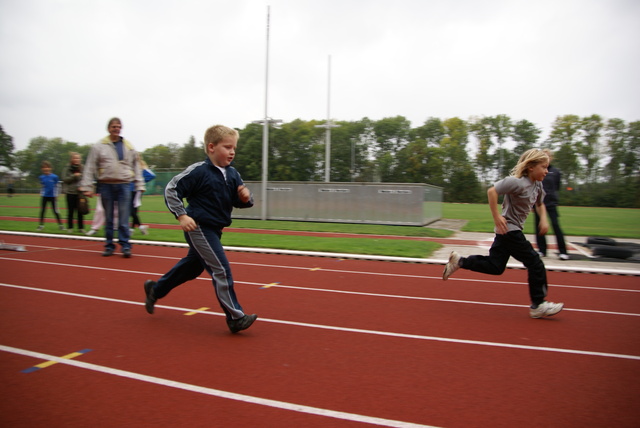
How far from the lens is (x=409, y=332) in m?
4.18

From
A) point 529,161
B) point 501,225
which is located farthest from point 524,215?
point 529,161

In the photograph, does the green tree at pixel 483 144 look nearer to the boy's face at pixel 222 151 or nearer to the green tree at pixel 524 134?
the green tree at pixel 524 134

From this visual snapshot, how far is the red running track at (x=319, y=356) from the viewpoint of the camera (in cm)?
261

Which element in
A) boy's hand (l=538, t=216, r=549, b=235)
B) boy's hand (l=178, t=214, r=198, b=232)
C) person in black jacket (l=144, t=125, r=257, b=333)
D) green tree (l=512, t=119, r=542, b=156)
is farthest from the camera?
green tree (l=512, t=119, r=542, b=156)

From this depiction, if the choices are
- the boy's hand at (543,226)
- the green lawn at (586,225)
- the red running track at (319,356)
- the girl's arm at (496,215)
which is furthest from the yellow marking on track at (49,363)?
the green lawn at (586,225)

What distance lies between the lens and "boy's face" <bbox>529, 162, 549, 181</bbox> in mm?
A: 4594

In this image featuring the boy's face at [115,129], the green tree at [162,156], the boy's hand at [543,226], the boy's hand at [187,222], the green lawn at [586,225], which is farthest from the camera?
the green tree at [162,156]

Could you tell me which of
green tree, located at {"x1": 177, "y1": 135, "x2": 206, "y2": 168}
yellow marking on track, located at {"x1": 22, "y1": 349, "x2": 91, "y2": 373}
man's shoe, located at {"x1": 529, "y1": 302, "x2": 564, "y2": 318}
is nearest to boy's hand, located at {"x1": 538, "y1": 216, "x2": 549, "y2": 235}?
man's shoe, located at {"x1": 529, "y1": 302, "x2": 564, "y2": 318}

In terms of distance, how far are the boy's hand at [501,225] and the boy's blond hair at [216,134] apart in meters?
2.73

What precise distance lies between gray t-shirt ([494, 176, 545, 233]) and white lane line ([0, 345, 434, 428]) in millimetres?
2898

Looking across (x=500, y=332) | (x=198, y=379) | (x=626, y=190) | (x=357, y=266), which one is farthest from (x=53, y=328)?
(x=626, y=190)

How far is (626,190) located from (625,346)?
202 feet

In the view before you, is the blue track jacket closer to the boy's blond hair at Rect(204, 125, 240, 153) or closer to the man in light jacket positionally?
the boy's blond hair at Rect(204, 125, 240, 153)

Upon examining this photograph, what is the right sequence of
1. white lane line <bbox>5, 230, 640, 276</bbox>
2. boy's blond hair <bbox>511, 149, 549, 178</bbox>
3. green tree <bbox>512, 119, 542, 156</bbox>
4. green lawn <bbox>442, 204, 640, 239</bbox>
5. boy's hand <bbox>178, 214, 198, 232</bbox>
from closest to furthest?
boy's hand <bbox>178, 214, 198, 232</bbox>, boy's blond hair <bbox>511, 149, 549, 178</bbox>, white lane line <bbox>5, 230, 640, 276</bbox>, green lawn <bbox>442, 204, 640, 239</bbox>, green tree <bbox>512, 119, 542, 156</bbox>
